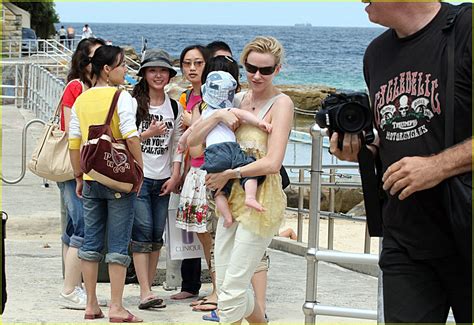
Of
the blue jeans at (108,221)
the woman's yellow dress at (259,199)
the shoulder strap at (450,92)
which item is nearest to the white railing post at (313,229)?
the woman's yellow dress at (259,199)

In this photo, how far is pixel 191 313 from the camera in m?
6.74

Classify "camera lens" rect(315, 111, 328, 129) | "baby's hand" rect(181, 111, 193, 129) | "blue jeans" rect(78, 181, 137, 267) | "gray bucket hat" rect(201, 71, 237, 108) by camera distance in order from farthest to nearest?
"baby's hand" rect(181, 111, 193, 129)
"blue jeans" rect(78, 181, 137, 267)
"gray bucket hat" rect(201, 71, 237, 108)
"camera lens" rect(315, 111, 328, 129)

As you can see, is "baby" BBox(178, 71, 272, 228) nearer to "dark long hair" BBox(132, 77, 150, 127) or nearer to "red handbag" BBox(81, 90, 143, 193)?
"red handbag" BBox(81, 90, 143, 193)

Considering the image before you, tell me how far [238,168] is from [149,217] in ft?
5.20

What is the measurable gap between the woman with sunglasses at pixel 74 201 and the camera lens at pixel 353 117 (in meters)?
3.09

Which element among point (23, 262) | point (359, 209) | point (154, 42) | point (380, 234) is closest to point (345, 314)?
point (380, 234)

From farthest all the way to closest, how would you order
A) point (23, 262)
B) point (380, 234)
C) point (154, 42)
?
point (154, 42) → point (23, 262) → point (380, 234)

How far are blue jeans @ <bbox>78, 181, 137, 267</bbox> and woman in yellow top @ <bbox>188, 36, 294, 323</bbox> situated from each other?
3.09 ft

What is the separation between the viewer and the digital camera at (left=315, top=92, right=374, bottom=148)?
13.0ft

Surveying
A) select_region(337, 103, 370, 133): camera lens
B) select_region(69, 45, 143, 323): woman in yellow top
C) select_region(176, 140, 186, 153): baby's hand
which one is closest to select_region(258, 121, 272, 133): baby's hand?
select_region(69, 45, 143, 323): woman in yellow top

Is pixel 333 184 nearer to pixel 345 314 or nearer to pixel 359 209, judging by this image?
pixel 345 314

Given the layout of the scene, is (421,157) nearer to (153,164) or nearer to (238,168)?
(238,168)

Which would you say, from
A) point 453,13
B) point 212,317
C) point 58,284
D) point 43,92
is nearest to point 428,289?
point 453,13

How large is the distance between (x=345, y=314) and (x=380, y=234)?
5.14ft
